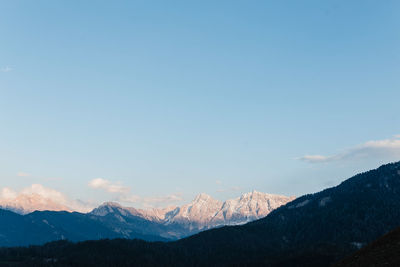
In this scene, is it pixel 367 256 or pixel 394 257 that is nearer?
pixel 394 257

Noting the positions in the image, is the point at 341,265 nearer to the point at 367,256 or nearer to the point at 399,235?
the point at 367,256

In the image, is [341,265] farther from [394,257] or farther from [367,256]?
[394,257]

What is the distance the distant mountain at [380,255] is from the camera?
68062mm

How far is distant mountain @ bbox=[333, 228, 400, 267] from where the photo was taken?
6806 cm

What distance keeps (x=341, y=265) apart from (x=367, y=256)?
5.44 m

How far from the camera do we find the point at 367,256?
2940 inches

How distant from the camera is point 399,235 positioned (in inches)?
3054

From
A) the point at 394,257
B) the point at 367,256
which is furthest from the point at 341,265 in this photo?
the point at 394,257

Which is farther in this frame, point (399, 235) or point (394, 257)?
point (399, 235)

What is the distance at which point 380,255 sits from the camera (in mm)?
71875

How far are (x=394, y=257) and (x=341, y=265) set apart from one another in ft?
38.2

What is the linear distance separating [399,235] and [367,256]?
9.03 m

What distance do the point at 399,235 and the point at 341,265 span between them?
44.7ft
